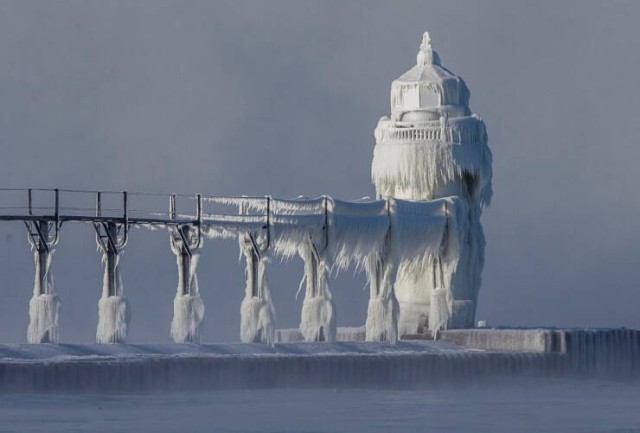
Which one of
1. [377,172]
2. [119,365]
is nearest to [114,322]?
[119,365]

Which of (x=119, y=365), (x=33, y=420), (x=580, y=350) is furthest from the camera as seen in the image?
(x=580, y=350)

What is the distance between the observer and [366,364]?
66.9 m

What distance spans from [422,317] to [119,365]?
19073 mm

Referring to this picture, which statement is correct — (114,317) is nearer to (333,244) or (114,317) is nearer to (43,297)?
(43,297)

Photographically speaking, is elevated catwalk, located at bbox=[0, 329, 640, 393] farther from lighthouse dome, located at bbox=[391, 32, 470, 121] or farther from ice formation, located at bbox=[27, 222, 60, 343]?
lighthouse dome, located at bbox=[391, 32, 470, 121]

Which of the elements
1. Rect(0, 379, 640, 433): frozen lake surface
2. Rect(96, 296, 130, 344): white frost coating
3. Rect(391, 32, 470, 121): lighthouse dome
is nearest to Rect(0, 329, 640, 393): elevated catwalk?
Rect(0, 379, 640, 433): frozen lake surface

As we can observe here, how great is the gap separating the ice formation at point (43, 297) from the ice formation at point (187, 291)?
15.9ft

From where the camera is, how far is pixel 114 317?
208 ft

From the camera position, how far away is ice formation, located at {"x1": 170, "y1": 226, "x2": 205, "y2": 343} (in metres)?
65.3

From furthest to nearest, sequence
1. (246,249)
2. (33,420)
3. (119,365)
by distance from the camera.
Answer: (246,249) → (119,365) → (33,420)

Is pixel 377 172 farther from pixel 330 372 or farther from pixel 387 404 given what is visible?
pixel 387 404

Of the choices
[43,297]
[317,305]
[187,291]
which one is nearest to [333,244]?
[317,305]

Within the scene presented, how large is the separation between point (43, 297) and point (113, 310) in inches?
103

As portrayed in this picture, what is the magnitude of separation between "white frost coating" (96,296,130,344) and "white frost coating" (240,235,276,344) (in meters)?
4.90
